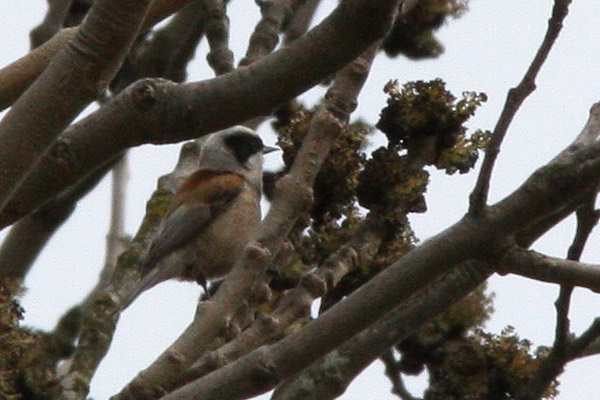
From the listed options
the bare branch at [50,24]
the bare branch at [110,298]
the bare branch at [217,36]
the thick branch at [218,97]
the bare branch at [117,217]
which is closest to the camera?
the thick branch at [218,97]

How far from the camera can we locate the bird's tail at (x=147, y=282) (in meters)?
4.92

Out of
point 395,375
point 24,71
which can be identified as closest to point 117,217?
point 395,375

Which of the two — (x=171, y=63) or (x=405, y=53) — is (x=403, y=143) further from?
(x=171, y=63)

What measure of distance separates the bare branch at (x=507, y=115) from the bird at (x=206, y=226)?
328 cm

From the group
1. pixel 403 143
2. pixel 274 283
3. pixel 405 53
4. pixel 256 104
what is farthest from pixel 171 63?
pixel 256 104

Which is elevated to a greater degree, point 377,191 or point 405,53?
point 405,53

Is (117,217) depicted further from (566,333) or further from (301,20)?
(566,333)

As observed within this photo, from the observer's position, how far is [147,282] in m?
5.46

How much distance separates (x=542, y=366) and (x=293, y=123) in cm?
123

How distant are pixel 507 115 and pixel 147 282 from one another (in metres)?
3.08

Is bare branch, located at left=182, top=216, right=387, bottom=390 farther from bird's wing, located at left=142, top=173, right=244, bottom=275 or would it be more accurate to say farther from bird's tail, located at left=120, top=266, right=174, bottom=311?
bird's wing, located at left=142, top=173, right=244, bottom=275

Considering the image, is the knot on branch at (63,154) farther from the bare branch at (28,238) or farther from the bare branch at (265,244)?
the bare branch at (28,238)

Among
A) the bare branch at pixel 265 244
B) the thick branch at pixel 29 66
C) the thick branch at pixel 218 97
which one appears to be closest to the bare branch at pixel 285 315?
the bare branch at pixel 265 244

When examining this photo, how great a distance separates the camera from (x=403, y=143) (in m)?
3.94
